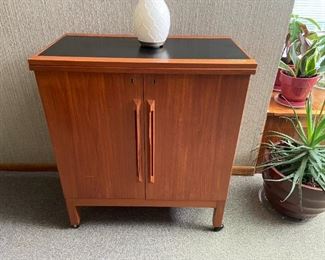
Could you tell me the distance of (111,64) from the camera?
86 centimetres

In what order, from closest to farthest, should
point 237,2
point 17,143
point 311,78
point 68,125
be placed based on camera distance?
point 68,125
point 237,2
point 311,78
point 17,143

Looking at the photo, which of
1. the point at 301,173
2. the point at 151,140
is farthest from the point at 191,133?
the point at 301,173

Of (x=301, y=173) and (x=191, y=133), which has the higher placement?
(x=191, y=133)

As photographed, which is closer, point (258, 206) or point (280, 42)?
point (280, 42)

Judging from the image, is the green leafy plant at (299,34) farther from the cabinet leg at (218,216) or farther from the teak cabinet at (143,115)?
the cabinet leg at (218,216)

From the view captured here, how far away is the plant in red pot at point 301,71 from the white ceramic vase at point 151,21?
2.48 ft

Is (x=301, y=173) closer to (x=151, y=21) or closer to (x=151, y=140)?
(x=151, y=140)

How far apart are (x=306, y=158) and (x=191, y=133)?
1.89 feet

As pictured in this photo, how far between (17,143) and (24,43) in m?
0.59

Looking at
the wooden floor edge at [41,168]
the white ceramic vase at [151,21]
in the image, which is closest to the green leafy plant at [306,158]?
the wooden floor edge at [41,168]

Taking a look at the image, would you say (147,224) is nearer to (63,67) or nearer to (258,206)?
(258,206)

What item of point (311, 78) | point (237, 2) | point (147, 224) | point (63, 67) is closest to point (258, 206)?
point (147, 224)

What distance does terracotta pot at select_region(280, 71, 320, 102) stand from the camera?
1381 mm

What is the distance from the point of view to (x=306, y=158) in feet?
3.87
